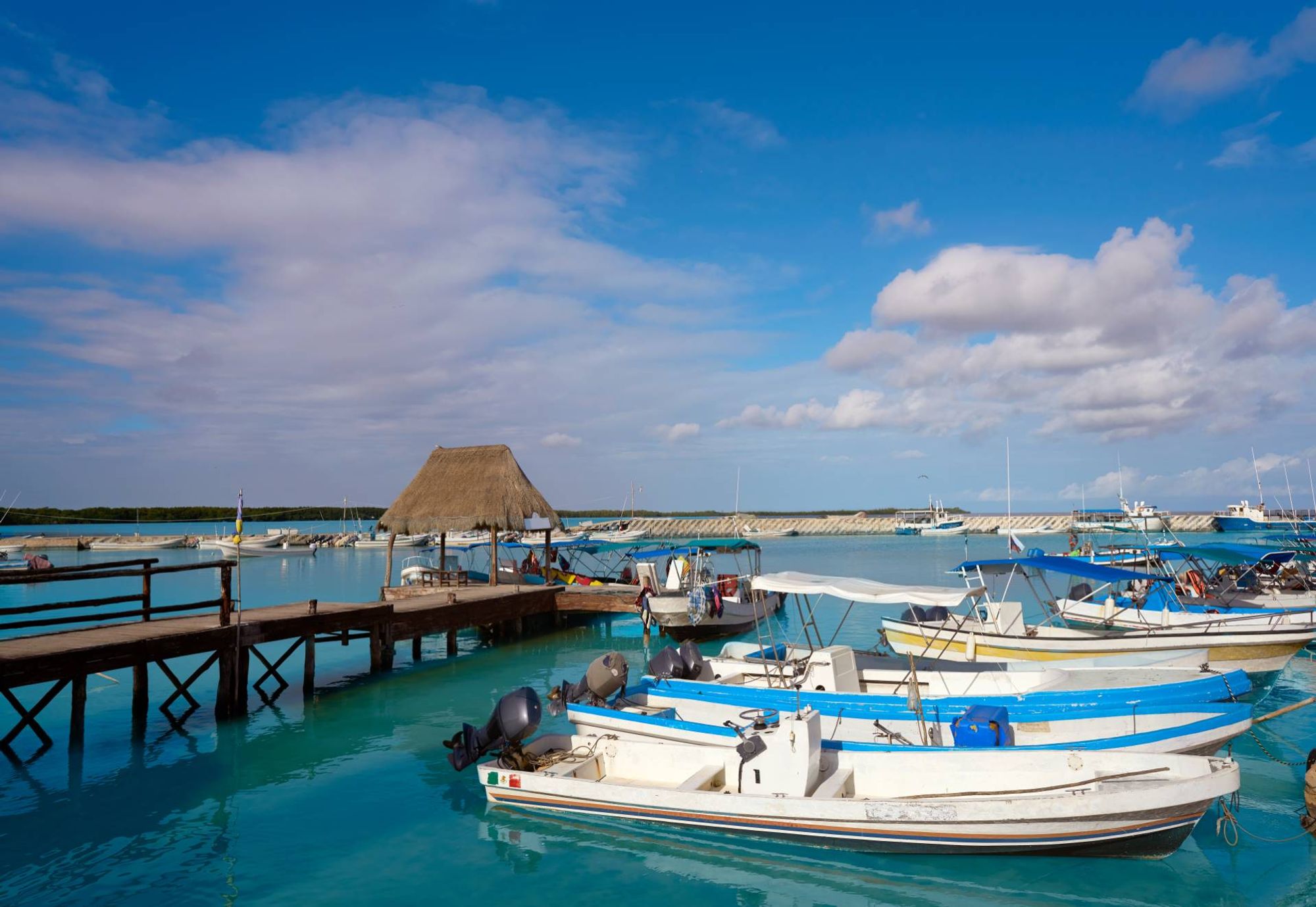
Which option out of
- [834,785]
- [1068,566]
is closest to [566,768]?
[834,785]

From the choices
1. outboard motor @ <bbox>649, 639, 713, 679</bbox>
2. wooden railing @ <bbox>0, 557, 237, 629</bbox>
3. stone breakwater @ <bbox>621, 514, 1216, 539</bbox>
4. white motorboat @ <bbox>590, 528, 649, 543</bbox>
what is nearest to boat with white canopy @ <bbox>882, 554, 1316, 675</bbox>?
outboard motor @ <bbox>649, 639, 713, 679</bbox>

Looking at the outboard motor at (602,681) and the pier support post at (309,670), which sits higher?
the outboard motor at (602,681)

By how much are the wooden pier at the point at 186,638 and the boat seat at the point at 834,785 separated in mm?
10025

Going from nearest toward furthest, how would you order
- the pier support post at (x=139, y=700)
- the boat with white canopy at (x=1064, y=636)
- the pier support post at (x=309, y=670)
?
the pier support post at (x=139, y=700) < the boat with white canopy at (x=1064, y=636) < the pier support post at (x=309, y=670)

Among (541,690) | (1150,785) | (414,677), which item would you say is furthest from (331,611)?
(1150,785)

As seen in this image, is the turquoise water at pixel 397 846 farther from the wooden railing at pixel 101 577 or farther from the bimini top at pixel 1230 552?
the bimini top at pixel 1230 552

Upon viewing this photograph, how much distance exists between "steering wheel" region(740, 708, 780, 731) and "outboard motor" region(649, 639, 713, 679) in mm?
2022

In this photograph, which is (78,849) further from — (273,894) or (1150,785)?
(1150,785)

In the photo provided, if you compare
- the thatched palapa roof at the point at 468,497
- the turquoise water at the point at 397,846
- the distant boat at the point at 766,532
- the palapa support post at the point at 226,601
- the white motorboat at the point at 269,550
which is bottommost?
the distant boat at the point at 766,532

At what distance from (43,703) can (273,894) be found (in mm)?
7629

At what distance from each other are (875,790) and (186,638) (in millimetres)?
11951

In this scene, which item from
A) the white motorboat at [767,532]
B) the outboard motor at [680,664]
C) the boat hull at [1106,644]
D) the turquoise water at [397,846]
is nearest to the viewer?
the turquoise water at [397,846]

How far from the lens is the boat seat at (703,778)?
9.98 metres

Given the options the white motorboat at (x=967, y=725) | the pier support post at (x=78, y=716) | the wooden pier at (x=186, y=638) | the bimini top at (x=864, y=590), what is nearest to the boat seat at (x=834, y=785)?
the white motorboat at (x=967, y=725)
